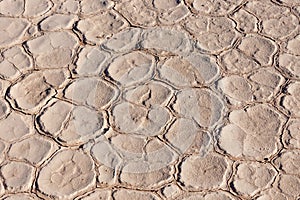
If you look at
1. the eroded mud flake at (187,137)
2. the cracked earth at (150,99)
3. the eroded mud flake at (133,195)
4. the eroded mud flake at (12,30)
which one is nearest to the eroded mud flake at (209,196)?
the cracked earth at (150,99)

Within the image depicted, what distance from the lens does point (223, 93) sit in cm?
323

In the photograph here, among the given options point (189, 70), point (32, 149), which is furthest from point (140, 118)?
point (32, 149)

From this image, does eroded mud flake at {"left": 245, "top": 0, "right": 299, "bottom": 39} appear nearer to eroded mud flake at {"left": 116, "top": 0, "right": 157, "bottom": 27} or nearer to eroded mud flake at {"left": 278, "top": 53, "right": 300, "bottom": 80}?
→ eroded mud flake at {"left": 278, "top": 53, "right": 300, "bottom": 80}

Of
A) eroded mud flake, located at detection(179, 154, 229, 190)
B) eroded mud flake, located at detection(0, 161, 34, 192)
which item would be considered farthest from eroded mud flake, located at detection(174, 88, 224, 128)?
eroded mud flake, located at detection(0, 161, 34, 192)

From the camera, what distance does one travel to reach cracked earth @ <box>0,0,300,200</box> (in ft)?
9.43

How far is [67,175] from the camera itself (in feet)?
9.48

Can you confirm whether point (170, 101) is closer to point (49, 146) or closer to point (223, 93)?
point (223, 93)

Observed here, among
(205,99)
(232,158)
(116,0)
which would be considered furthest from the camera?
(116,0)

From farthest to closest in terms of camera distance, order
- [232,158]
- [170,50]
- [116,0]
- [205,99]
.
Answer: [116,0]
[170,50]
[205,99]
[232,158]

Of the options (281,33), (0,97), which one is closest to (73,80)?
(0,97)

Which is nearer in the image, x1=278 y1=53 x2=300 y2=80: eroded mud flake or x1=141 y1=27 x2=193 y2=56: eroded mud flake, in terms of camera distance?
x1=278 y1=53 x2=300 y2=80: eroded mud flake

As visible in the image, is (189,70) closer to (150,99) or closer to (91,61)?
(150,99)

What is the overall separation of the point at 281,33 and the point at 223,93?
617 mm

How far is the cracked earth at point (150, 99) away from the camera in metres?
2.87
